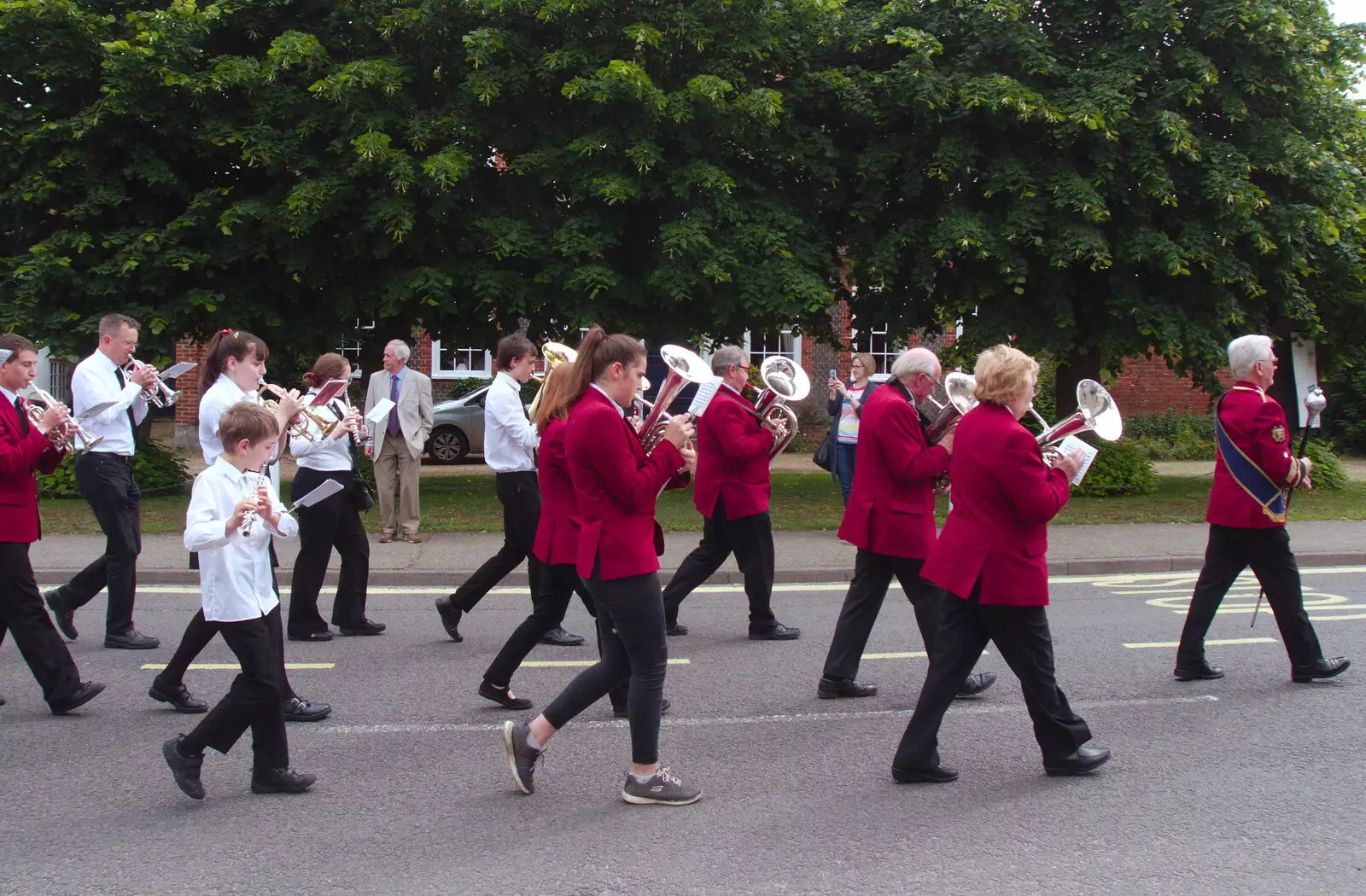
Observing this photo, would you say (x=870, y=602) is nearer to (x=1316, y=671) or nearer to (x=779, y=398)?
(x=779, y=398)

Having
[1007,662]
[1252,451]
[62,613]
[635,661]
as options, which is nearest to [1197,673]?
[1252,451]

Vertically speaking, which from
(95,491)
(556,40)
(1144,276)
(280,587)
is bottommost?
(280,587)

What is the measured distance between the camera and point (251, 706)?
16.0 feet

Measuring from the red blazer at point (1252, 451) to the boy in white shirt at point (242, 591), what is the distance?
4921 mm

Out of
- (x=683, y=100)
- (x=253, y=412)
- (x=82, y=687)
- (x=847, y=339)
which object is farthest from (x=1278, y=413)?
(x=847, y=339)

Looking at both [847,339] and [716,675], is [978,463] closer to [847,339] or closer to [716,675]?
[716,675]

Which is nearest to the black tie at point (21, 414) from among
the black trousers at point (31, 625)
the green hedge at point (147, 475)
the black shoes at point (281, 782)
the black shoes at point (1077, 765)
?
the black trousers at point (31, 625)

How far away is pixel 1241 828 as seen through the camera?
4641mm

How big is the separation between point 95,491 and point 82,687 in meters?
1.51

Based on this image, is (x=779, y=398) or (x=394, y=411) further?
(x=394, y=411)

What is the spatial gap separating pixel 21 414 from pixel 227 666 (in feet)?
6.35

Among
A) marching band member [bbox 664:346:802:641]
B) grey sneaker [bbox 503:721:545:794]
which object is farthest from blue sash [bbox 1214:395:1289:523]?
grey sneaker [bbox 503:721:545:794]

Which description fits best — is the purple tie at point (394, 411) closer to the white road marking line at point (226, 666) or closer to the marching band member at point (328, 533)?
the marching band member at point (328, 533)

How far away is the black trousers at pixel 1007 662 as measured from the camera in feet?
16.7
